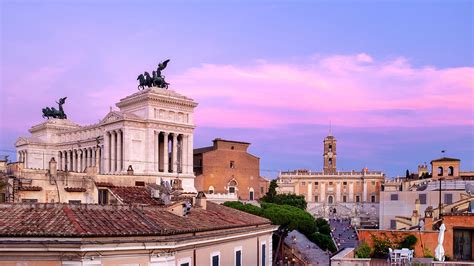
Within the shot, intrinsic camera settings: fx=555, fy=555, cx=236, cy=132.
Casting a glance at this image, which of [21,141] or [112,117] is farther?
[21,141]

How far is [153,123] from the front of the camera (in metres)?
62.5

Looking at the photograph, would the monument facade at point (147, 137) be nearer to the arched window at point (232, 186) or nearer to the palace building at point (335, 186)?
the arched window at point (232, 186)

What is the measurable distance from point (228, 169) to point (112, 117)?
17826mm

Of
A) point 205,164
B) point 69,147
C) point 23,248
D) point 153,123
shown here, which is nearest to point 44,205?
point 23,248

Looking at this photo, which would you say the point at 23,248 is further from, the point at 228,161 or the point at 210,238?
the point at 228,161

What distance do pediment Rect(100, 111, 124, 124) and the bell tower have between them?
262 ft

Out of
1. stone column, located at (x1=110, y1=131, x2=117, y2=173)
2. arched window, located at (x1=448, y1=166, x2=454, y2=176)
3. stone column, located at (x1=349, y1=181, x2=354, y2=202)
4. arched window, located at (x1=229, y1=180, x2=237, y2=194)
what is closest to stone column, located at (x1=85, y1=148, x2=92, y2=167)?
stone column, located at (x1=110, y1=131, x2=117, y2=173)

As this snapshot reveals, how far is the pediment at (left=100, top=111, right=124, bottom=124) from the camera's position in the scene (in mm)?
62919

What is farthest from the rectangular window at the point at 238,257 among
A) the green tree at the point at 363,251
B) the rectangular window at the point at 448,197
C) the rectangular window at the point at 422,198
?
the rectangular window at the point at 422,198

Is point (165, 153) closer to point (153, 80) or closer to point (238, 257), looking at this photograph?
point (153, 80)

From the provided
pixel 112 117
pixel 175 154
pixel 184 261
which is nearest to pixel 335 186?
pixel 175 154

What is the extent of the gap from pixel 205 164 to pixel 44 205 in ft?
187

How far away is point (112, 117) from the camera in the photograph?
64375 millimetres

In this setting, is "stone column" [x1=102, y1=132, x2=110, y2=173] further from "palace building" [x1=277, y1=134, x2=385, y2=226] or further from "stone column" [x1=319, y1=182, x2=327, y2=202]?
"stone column" [x1=319, y1=182, x2=327, y2=202]
